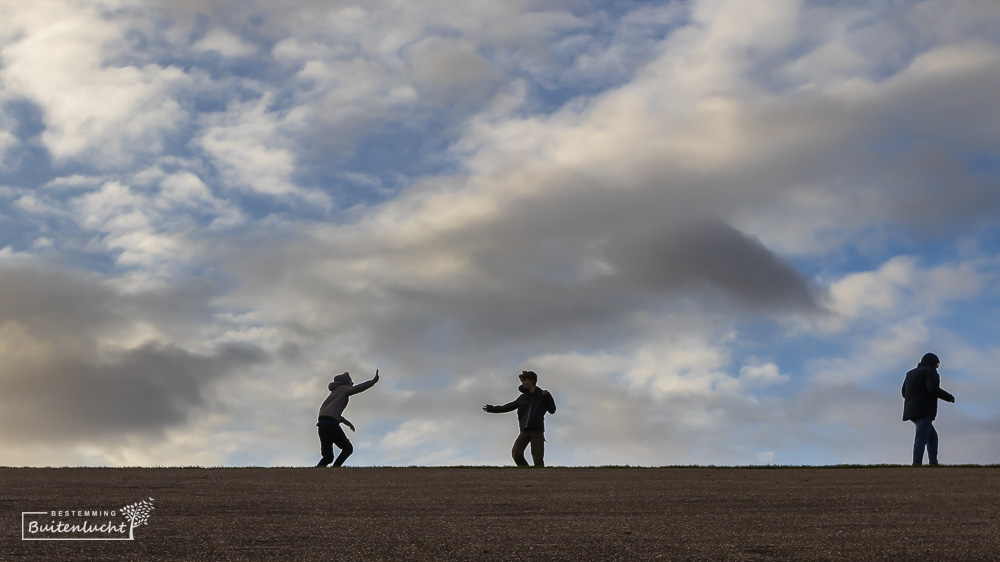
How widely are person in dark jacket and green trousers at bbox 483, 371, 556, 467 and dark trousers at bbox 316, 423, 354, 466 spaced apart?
3.05 metres

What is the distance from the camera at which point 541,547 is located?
744cm

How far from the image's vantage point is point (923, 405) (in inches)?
696

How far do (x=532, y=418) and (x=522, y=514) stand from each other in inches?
342

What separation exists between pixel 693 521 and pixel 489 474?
4927 mm

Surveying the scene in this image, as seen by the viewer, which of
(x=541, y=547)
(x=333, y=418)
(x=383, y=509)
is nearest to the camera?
(x=541, y=547)

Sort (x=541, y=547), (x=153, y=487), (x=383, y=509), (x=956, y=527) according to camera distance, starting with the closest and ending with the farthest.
Answer: (x=541, y=547)
(x=956, y=527)
(x=383, y=509)
(x=153, y=487)

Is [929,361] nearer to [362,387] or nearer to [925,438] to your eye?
[925,438]

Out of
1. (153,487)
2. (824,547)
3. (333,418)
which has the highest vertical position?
(333,418)

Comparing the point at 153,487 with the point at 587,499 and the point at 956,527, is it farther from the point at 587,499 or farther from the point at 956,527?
the point at 956,527

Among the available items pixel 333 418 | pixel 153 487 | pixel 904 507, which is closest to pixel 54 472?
pixel 153 487

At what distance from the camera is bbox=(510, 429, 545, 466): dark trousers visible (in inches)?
699

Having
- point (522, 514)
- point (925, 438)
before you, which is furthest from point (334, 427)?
point (925, 438)

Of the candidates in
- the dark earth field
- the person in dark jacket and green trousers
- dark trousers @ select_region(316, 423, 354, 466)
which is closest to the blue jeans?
the dark earth field

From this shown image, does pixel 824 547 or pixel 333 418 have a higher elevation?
pixel 333 418
